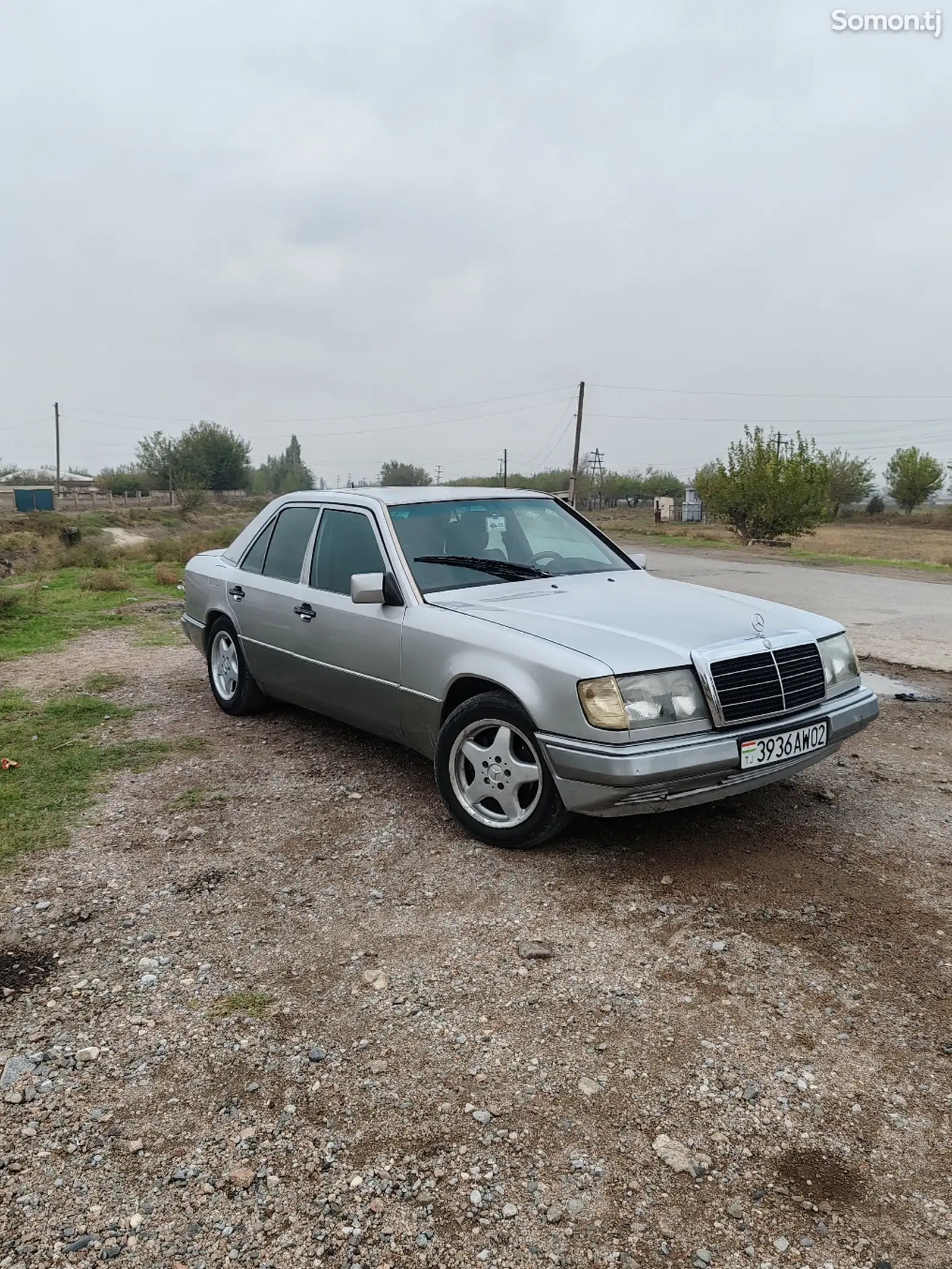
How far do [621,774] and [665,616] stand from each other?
100 centimetres

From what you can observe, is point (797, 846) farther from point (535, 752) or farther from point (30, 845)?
point (30, 845)

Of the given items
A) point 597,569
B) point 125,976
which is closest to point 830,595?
point 597,569

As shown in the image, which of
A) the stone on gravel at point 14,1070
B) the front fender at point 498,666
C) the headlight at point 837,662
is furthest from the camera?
the headlight at point 837,662

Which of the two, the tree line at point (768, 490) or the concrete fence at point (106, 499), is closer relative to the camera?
the tree line at point (768, 490)

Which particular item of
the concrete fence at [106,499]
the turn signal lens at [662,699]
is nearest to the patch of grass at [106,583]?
the turn signal lens at [662,699]

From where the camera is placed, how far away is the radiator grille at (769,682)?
3830 millimetres

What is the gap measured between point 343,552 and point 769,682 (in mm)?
2529

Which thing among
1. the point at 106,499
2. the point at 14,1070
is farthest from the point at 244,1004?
the point at 106,499

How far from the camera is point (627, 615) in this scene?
428cm

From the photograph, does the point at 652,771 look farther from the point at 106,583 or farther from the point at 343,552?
the point at 106,583

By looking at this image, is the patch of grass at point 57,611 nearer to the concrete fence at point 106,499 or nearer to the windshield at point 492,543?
the windshield at point 492,543

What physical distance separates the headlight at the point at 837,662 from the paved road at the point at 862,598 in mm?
4416

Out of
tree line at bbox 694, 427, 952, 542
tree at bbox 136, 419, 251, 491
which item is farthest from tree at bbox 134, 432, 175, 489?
tree line at bbox 694, 427, 952, 542

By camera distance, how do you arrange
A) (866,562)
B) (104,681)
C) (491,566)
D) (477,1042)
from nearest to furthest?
(477,1042) < (491,566) < (104,681) < (866,562)
